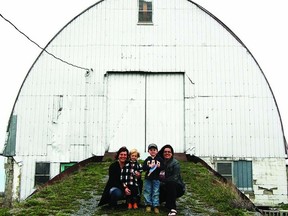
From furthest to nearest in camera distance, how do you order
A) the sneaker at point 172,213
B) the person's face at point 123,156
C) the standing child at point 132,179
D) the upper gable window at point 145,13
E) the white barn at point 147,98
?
1. the upper gable window at point 145,13
2. the white barn at point 147,98
3. the person's face at point 123,156
4. the standing child at point 132,179
5. the sneaker at point 172,213

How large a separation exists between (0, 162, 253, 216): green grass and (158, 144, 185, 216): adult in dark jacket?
253 millimetres

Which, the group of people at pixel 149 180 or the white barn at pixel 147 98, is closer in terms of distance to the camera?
the group of people at pixel 149 180

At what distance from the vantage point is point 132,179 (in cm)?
862

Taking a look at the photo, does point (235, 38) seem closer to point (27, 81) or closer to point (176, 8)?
point (176, 8)

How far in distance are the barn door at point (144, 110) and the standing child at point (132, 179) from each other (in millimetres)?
8261

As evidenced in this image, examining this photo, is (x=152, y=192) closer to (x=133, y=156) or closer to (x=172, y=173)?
(x=172, y=173)

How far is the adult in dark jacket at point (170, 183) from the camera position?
837cm

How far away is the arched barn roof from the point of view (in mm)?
16984

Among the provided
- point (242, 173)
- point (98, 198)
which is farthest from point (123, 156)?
point (242, 173)

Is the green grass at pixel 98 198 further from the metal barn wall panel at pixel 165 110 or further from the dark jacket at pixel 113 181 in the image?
the metal barn wall panel at pixel 165 110

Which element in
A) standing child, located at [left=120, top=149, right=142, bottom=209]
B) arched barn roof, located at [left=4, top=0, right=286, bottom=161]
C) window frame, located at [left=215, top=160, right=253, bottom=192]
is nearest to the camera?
standing child, located at [left=120, top=149, right=142, bottom=209]

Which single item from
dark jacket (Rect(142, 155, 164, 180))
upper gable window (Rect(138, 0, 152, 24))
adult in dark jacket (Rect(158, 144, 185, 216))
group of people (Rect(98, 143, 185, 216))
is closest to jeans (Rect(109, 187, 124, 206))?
group of people (Rect(98, 143, 185, 216))

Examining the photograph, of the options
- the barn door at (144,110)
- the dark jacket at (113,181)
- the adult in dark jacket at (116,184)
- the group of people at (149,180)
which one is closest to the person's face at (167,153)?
the group of people at (149,180)

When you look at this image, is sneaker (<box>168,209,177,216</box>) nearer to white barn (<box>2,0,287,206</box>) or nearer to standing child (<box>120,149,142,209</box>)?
standing child (<box>120,149,142,209</box>)
